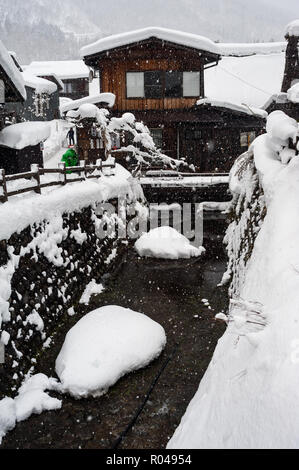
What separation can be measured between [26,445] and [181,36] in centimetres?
2324

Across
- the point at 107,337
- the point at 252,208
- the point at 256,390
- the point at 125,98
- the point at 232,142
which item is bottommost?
the point at 107,337

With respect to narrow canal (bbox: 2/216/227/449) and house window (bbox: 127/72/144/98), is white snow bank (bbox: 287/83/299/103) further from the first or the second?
house window (bbox: 127/72/144/98)

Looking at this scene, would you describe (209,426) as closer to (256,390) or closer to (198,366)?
(256,390)

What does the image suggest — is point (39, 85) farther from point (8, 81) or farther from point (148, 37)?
point (8, 81)

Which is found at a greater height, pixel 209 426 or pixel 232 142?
pixel 232 142

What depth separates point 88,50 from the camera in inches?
889

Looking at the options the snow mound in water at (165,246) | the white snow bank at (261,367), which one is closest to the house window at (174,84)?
the snow mound in water at (165,246)

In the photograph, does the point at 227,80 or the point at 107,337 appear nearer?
the point at 107,337

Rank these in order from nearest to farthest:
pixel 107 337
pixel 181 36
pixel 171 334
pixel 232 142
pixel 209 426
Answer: pixel 209 426
pixel 107 337
pixel 171 334
pixel 181 36
pixel 232 142

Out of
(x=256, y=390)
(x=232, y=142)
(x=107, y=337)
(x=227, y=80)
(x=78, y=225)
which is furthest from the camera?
(x=227, y=80)

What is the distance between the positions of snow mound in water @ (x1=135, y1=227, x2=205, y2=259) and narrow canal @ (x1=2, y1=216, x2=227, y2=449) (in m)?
1.66

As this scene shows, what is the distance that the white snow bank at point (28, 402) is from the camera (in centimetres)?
607

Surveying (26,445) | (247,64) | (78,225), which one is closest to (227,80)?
(247,64)

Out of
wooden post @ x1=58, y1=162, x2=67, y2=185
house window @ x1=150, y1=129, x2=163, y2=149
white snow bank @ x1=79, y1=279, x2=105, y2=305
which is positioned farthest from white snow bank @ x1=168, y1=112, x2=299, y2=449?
house window @ x1=150, y1=129, x2=163, y2=149
